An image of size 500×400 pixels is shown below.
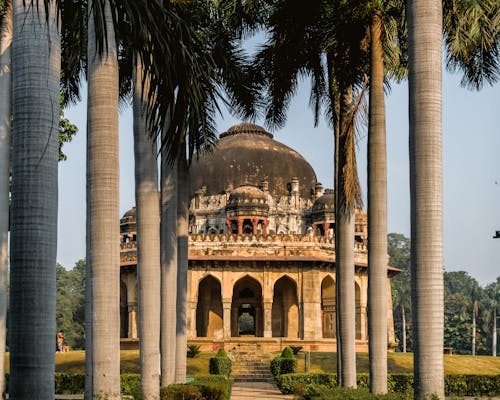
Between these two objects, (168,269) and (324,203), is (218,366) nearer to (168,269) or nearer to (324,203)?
(168,269)

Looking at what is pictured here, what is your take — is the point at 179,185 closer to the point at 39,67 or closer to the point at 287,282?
the point at 39,67

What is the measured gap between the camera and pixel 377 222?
560 inches

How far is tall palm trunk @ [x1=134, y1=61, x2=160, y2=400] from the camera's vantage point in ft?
41.9

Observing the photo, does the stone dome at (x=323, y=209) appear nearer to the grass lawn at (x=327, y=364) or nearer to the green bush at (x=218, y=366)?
the grass lawn at (x=327, y=364)

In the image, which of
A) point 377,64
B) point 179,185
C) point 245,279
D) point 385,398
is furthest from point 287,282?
point 385,398

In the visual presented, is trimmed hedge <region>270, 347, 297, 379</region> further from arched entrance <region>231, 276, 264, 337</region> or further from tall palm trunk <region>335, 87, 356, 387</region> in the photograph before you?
arched entrance <region>231, 276, 264, 337</region>

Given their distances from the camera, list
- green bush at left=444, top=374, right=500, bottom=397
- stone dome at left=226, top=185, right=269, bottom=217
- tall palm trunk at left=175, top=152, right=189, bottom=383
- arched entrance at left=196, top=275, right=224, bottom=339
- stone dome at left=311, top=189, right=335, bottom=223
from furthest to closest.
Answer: stone dome at left=311, top=189, right=335, bottom=223 < stone dome at left=226, top=185, right=269, bottom=217 < arched entrance at left=196, top=275, right=224, bottom=339 < green bush at left=444, top=374, right=500, bottom=397 < tall palm trunk at left=175, top=152, right=189, bottom=383

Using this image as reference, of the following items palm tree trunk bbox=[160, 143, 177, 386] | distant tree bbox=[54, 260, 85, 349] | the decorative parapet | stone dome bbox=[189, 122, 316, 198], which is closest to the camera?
palm tree trunk bbox=[160, 143, 177, 386]

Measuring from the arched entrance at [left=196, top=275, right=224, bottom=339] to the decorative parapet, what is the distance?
269 centimetres

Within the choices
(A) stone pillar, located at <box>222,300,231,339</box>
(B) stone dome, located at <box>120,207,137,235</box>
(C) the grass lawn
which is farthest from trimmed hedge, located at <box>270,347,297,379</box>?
(B) stone dome, located at <box>120,207,137,235</box>

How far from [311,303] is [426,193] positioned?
29.8m

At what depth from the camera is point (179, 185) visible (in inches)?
683

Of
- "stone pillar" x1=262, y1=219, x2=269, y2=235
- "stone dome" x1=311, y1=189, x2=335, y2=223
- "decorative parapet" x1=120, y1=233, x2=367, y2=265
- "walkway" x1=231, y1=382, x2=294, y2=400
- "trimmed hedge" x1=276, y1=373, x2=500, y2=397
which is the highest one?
"stone dome" x1=311, y1=189, x2=335, y2=223

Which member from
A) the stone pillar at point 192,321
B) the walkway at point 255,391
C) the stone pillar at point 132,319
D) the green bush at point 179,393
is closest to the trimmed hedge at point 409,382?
the walkway at point 255,391
